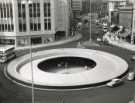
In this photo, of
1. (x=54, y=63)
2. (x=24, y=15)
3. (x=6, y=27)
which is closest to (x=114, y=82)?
(x=54, y=63)

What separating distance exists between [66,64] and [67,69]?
2661mm

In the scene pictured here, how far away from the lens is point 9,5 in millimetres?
78250

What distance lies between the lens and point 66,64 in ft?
175

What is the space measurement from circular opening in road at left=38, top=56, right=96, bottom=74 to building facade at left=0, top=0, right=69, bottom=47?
85.2 ft

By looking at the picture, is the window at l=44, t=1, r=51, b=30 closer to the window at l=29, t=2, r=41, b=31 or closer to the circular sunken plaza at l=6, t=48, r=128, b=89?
the window at l=29, t=2, r=41, b=31

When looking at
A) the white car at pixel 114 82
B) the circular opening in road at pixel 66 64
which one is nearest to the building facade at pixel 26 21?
the circular opening in road at pixel 66 64

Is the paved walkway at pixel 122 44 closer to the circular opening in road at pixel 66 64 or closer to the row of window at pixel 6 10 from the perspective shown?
the circular opening in road at pixel 66 64

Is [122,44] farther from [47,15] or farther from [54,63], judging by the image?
[54,63]

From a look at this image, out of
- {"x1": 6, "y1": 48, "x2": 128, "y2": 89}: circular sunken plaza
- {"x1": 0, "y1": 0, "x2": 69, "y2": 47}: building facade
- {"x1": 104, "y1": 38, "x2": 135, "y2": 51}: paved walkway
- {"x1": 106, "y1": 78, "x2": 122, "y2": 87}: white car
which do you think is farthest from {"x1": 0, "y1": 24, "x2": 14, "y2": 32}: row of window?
{"x1": 106, "y1": 78, "x2": 122, "y2": 87}: white car

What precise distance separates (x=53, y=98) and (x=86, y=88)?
21.1 feet

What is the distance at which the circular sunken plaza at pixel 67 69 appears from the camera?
1511 inches

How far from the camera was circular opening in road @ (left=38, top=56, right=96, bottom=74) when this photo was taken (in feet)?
166

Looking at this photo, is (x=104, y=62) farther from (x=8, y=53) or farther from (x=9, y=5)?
(x=9, y=5)

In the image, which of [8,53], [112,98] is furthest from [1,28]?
[112,98]
